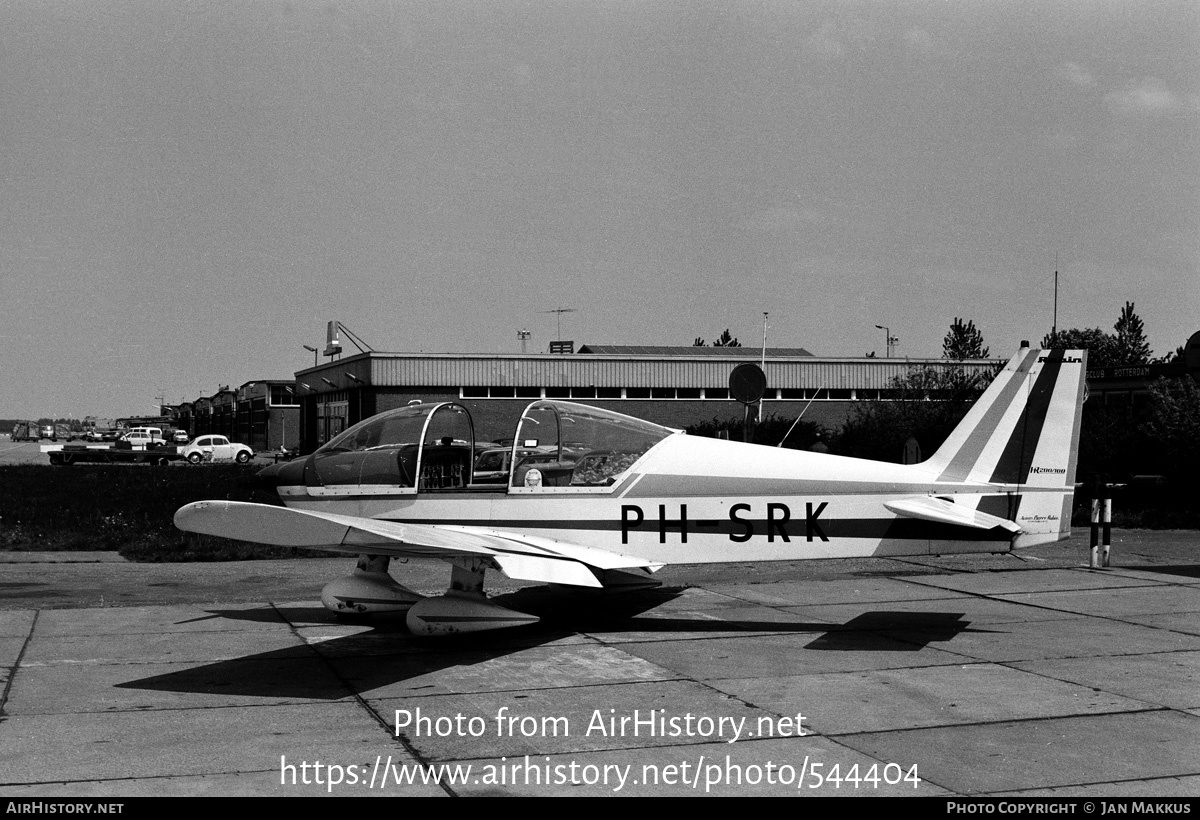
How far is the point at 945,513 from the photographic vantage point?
889cm

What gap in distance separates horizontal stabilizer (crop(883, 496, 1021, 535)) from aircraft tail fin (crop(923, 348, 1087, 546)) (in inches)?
6.8

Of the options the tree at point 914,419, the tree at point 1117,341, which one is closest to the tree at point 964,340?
the tree at point 1117,341

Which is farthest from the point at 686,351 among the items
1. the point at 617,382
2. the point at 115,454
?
the point at 115,454

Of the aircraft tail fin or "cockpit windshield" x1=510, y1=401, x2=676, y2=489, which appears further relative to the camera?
"cockpit windshield" x1=510, y1=401, x2=676, y2=489

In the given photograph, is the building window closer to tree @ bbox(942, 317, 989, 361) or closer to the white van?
the white van

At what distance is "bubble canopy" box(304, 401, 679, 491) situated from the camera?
32.4ft

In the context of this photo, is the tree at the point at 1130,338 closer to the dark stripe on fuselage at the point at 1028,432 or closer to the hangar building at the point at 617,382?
the hangar building at the point at 617,382

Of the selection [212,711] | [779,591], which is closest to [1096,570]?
[779,591]

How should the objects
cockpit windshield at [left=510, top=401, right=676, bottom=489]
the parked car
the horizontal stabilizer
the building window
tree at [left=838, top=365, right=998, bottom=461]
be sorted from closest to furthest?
1. the horizontal stabilizer
2. cockpit windshield at [left=510, top=401, right=676, bottom=489]
3. tree at [left=838, top=365, right=998, bottom=461]
4. the parked car
5. the building window

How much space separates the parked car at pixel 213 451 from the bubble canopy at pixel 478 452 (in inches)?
2024

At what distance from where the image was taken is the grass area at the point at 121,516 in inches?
623

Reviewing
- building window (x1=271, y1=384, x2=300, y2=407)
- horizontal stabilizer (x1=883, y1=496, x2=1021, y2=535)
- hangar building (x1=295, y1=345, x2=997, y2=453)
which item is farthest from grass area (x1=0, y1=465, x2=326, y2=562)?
building window (x1=271, y1=384, x2=300, y2=407)
